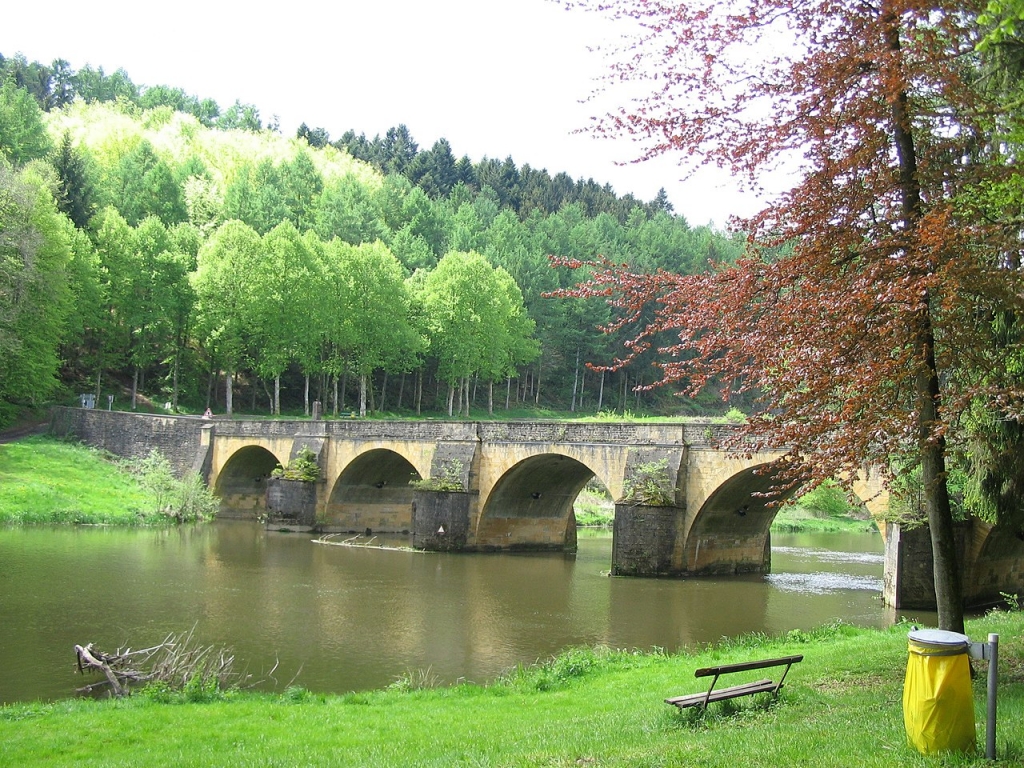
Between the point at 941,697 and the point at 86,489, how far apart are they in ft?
122

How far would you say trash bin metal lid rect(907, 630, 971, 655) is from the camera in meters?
6.25

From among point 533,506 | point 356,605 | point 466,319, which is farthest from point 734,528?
point 466,319

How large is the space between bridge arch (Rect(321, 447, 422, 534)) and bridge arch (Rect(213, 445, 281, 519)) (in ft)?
16.0

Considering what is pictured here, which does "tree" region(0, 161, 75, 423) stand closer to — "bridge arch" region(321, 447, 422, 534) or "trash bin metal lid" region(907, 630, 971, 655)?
"bridge arch" region(321, 447, 422, 534)

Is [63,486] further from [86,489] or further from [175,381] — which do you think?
[175,381]

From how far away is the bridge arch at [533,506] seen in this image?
3183 centimetres

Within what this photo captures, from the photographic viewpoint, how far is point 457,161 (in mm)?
113188

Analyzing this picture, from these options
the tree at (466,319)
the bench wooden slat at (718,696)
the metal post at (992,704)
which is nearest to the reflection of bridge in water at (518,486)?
the bench wooden slat at (718,696)

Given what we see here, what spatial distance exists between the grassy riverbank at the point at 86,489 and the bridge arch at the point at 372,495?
18.0ft

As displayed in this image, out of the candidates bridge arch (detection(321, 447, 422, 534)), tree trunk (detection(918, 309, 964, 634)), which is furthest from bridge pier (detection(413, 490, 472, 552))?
tree trunk (detection(918, 309, 964, 634))

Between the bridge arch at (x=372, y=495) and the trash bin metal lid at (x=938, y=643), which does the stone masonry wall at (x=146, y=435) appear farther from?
the trash bin metal lid at (x=938, y=643)

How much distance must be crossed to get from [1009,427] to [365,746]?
7.59m

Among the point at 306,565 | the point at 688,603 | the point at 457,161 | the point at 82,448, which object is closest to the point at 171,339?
the point at 82,448

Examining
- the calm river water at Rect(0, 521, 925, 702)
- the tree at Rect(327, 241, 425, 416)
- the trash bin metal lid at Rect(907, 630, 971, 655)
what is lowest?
the calm river water at Rect(0, 521, 925, 702)
